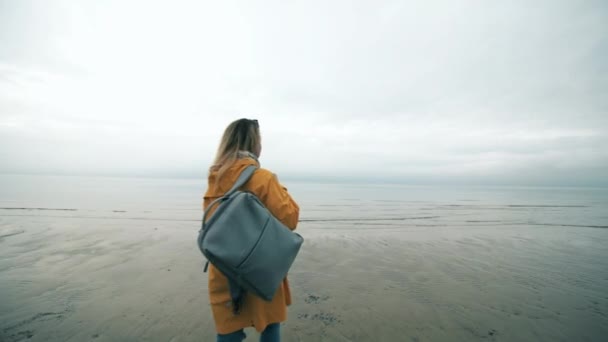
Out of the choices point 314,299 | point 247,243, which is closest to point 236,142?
point 247,243

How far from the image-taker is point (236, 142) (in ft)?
7.14

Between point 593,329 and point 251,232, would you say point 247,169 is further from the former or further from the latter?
point 593,329

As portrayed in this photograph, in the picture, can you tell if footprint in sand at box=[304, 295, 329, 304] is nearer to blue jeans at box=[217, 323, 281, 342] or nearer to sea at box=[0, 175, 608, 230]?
blue jeans at box=[217, 323, 281, 342]

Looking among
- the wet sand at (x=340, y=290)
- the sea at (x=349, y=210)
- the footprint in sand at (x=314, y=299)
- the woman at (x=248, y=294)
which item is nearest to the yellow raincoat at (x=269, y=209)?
the woman at (x=248, y=294)

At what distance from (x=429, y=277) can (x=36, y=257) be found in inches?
415

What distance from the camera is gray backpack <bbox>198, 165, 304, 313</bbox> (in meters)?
1.63

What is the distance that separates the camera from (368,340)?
3.69 m

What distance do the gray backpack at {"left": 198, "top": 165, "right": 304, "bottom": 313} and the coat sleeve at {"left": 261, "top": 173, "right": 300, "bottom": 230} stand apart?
4.5 inches

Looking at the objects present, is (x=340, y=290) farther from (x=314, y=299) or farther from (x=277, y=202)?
(x=277, y=202)

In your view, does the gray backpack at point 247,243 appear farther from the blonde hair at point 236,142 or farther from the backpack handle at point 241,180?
the blonde hair at point 236,142

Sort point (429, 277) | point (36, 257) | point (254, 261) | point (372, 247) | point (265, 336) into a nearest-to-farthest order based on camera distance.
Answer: point (254, 261) < point (265, 336) < point (429, 277) < point (36, 257) < point (372, 247)

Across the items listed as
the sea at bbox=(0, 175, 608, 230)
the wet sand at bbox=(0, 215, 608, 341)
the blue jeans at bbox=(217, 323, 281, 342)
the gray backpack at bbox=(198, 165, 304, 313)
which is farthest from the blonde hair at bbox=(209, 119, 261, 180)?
the sea at bbox=(0, 175, 608, 230)

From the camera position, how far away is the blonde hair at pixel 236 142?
2.12 metres

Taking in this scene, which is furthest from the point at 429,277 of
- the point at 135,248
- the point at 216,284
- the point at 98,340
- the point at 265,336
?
the point at 135,248
